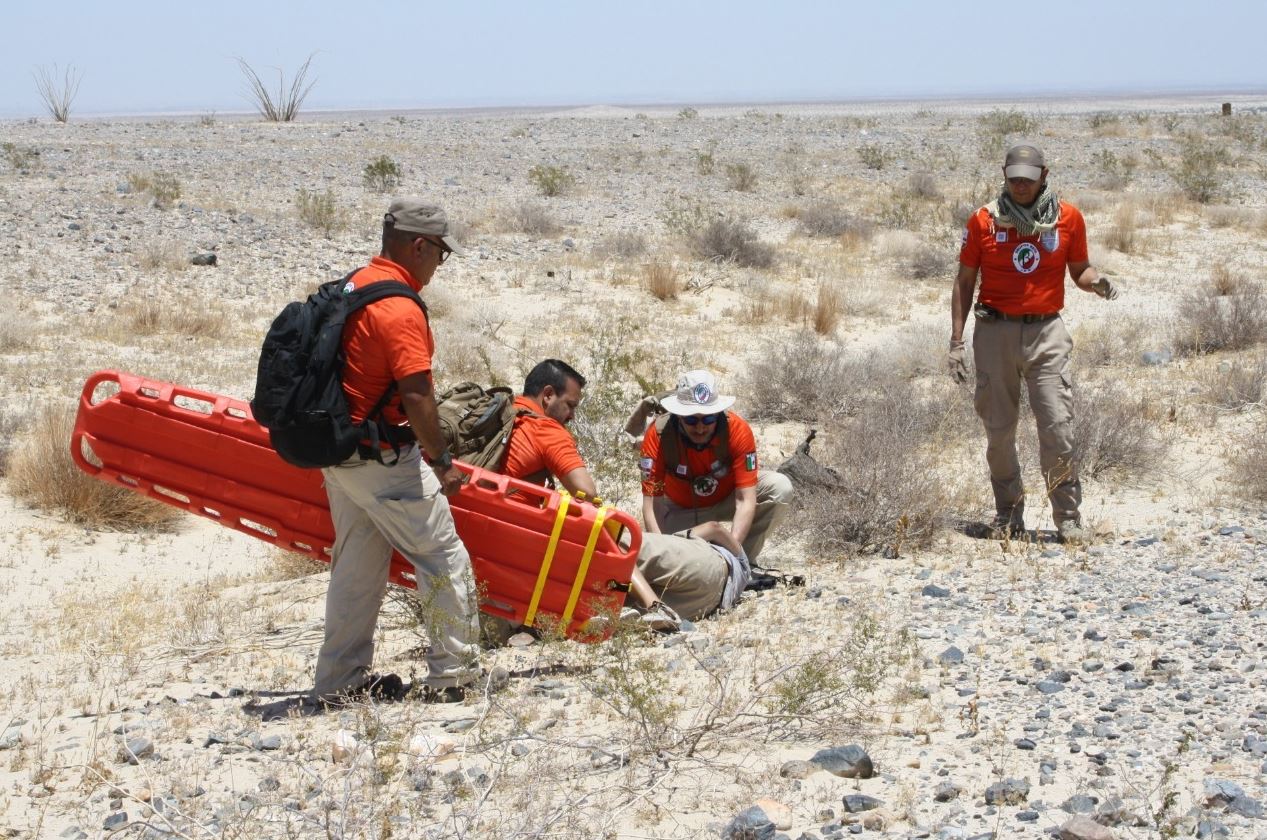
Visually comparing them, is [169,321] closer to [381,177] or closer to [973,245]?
[973,245]

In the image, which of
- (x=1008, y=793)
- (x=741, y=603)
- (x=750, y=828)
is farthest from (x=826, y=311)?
(x=750, y=828)

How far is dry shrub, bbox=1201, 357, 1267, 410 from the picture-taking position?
9305 millimetres

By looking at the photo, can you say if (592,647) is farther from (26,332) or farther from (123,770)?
(26,332)

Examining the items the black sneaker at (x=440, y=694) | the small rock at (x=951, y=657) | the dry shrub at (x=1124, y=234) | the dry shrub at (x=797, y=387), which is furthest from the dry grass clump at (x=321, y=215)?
the small rock at (x=951, y=657)

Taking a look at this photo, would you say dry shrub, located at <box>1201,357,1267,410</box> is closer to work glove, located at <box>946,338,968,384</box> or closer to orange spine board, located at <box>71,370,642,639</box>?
work glove, located at <box>946,338,968,384</box>

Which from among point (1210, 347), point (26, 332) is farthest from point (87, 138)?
point (1210, 347)

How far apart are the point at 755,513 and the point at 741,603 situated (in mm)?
568

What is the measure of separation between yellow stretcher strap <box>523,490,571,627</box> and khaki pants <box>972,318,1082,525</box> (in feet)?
8.19

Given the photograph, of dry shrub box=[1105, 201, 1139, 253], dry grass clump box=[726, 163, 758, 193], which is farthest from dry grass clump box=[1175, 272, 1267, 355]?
dry grass clump box=[726, 163, 758, 193]

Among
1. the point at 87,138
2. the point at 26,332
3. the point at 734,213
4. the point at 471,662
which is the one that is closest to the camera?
the point at 471,662

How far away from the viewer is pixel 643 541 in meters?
5.71

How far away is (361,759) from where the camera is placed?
4.05 meters

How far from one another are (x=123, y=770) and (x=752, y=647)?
90.7 inches

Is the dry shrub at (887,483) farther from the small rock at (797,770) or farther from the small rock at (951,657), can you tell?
the small rock at (797,770)
